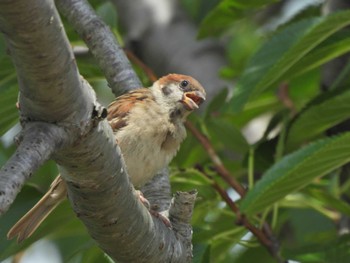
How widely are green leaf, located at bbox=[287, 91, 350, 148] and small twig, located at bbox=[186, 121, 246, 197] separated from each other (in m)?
0.35

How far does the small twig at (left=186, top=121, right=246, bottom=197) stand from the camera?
458 cm

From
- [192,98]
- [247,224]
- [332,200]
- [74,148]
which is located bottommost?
[332,200]

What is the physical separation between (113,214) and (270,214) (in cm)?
227

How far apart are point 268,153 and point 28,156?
112 inches

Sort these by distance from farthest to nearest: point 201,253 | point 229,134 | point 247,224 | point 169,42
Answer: point 169,42, point 229,134, point 247,224, point 201,253

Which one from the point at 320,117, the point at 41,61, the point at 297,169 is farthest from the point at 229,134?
the point at 41,61

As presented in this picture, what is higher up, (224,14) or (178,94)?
(224,14)

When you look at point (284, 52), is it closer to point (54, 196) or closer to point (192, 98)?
point (192, 98)

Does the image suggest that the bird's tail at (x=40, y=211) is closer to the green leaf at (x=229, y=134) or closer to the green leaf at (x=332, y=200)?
the green leaf at (x=229, y=134)

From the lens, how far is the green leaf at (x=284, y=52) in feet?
13.3

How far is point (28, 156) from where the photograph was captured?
7.19ft

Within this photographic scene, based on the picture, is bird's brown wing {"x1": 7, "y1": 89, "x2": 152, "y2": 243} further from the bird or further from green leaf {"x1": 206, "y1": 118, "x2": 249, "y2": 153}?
green leaf {"x1": 206, "y1": 118, "x2": 249, "y2": 153}

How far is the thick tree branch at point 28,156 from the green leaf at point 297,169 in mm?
1475

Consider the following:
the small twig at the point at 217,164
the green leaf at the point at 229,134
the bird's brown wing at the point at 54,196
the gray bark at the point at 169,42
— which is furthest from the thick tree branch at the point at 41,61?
the gray bark at the point at 169,42
